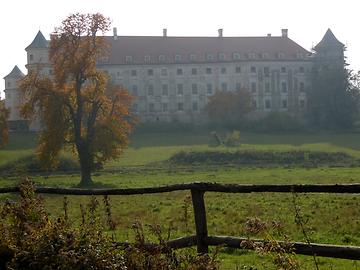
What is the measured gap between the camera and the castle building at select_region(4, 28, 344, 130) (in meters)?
96.6

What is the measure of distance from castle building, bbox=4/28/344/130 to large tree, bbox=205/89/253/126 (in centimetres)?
970

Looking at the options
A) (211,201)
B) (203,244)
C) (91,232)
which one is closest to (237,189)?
(203,244)

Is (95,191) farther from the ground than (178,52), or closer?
closer

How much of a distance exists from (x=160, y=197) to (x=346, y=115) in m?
65.6

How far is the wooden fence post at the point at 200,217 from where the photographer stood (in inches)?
270

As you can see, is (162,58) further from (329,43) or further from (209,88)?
(329,43)

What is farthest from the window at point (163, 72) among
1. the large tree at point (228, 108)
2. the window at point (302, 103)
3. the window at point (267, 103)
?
the window at point (302, 103)

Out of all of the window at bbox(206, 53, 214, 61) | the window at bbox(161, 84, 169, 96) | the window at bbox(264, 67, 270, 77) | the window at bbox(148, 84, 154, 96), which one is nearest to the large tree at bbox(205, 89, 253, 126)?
the window at bbox(206, 53, 214, 61)

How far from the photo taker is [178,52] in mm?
98250

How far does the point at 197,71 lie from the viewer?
9838cm

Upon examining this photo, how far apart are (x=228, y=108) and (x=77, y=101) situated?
1998 inches

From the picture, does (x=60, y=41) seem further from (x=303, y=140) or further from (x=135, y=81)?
(x=135, y=81)

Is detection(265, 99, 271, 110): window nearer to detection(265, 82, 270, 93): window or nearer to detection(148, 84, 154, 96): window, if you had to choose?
detection(265, 82, 270, 93): window

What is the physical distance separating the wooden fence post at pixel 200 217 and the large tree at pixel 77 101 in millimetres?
28736
